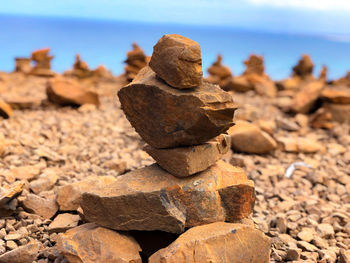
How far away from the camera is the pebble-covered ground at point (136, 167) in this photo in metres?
4.39

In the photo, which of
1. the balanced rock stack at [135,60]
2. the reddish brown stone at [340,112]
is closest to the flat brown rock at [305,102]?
the reddish brown stone at [340,112]

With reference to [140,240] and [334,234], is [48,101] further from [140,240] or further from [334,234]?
[334,234]

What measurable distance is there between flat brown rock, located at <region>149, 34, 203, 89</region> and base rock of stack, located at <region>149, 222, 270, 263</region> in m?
1.37

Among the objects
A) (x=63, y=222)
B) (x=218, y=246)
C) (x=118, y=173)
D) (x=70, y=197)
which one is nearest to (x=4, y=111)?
(x=118, y=173)

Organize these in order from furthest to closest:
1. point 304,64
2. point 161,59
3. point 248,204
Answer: point 304,64 → point 248,204 → point 161,59

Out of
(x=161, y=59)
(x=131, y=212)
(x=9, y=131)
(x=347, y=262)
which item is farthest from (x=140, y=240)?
(x=9, y=131)

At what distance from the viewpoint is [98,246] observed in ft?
11.5

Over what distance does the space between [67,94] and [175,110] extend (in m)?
7.71

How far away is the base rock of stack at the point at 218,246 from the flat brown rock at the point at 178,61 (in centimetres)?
137

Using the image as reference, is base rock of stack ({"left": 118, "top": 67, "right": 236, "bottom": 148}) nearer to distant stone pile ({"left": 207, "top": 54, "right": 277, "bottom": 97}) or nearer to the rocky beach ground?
the rocky beach ground

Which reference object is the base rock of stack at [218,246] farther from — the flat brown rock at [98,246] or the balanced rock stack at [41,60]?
the balanced rock stack at [41,60]

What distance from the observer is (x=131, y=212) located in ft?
11.9

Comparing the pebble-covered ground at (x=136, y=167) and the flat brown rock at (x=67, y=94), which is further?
the flat brown rock at (x=67, y=94)

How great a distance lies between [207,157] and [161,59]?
113 centimetres
